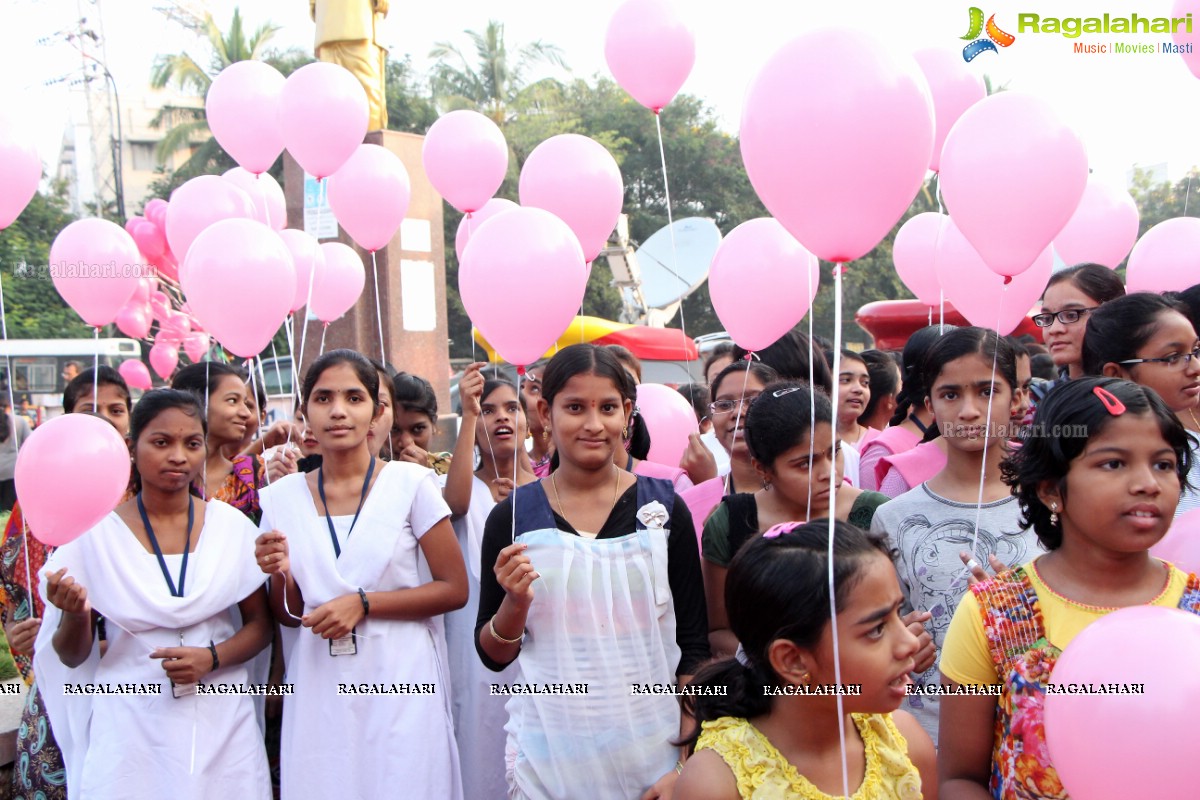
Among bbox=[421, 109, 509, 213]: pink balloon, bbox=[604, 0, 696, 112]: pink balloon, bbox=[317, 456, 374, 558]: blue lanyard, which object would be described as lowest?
bbox=[317, 456, 374, 558]: blue lanyard

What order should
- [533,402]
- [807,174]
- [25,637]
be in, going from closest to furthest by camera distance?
[807,174], [25,637], [533,402]

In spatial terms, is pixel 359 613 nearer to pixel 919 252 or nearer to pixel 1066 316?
pixel 1066 316

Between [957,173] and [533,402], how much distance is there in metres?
1.91

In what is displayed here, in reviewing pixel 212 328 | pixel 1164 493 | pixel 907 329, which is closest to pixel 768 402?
pixel 1164 493

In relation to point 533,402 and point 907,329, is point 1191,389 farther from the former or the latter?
point 907,329

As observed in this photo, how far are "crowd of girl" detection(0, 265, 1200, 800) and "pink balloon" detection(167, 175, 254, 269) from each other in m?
1.78

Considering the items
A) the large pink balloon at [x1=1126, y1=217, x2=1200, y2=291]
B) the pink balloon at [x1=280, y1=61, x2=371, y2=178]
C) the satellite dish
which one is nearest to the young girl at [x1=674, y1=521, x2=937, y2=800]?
the large pink balloon at [x1=1126, y1=217, x2=1200, y2=291]

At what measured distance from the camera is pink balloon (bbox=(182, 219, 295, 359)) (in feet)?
11.0

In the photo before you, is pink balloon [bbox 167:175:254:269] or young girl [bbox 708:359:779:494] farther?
pink balloon [bbox 167:175:254:269]

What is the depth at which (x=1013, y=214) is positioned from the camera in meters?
2.68

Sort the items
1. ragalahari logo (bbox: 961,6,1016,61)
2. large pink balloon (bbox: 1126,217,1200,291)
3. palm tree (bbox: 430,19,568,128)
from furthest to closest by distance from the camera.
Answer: palm tree (bbox: 430,19,568,128) < ragalahari logo (bbox: 961,6,1016,61) < large pink balloon (bbox: 1126,217,1200,291)

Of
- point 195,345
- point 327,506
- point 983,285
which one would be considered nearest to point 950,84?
point 983,285

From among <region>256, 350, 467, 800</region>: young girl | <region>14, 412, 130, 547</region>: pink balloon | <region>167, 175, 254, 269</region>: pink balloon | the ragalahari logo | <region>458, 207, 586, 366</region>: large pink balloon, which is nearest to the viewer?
<region>14, 412, 130, 547</region>: pink balloon

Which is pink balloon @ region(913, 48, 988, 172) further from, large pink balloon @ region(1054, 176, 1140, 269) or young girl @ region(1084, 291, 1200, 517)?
young girl @ region(1084, 291, 1200, 517)
